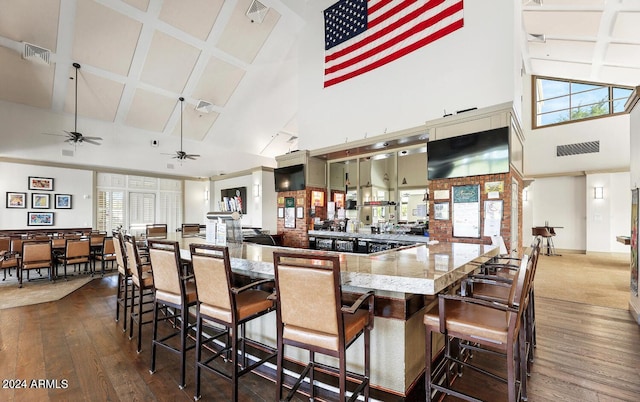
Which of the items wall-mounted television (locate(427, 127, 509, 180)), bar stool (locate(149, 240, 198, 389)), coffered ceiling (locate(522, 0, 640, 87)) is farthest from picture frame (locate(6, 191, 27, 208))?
coffered ceiling (locate(522, 0, 640, 87))

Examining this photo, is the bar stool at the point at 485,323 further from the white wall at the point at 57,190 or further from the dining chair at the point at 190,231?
the white wall at the point at 57,190

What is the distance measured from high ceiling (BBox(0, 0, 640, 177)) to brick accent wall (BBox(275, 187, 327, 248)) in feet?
13.6

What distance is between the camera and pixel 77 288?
5441 millimetres

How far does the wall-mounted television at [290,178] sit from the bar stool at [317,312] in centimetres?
555

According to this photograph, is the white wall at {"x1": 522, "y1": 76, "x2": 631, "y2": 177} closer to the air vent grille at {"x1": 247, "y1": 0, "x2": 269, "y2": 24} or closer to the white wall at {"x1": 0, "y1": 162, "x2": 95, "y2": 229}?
the air vent grille at {"x1": 247, "y1": 0, "x2": 269, "y2": 24}

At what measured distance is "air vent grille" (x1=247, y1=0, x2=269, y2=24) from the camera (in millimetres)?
6531

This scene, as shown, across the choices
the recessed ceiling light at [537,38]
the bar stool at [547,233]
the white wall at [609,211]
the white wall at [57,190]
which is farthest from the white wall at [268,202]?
the white wall at [609,211]

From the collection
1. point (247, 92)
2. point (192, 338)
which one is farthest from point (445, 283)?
point (247, 92)

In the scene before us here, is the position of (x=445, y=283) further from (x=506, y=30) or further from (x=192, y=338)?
(x=506, y=30)

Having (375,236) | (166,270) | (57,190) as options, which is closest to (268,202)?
(375,236)

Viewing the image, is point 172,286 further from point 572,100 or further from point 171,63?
point 572,100

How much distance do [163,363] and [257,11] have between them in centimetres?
731

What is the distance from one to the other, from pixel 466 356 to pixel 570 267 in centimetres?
689

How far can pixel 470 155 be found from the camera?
439 cm
